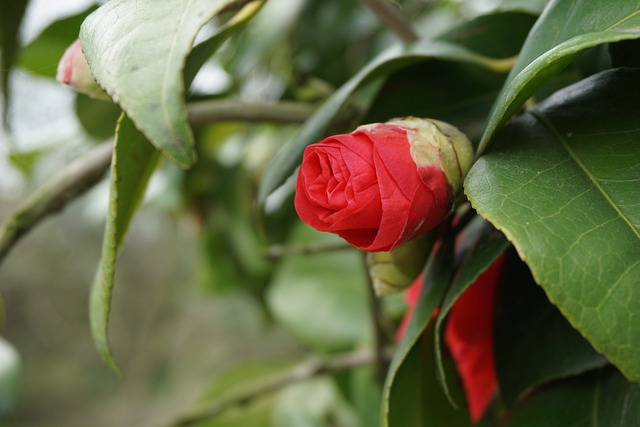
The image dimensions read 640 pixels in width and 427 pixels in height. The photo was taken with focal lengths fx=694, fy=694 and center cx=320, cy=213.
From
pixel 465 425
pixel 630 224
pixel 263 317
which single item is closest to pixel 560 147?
pixel 630 224

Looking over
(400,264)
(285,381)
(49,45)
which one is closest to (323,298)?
(285,381)

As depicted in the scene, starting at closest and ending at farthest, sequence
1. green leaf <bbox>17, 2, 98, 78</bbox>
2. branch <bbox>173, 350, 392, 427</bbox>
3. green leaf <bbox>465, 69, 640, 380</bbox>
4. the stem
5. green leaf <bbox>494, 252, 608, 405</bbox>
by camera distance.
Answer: green leaf <bbox>465, 69, 640, 380</bbox>, green leaf <bbox>494, 252, 608, 405</bbox>, the stem, green leaf <bbox>17, 2, 98, 78</bbox>, branch <bbox>173, 350, 392, 427</bbox>

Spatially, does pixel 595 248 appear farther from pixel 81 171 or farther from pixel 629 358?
pixel 81 171

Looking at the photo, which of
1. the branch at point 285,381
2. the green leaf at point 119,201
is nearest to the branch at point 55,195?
the green leaf at point 119,201

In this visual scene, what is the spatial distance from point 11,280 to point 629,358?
2589 mm

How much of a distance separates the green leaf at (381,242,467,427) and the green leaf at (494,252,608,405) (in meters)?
0.04

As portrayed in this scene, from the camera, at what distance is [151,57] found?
0.24 m

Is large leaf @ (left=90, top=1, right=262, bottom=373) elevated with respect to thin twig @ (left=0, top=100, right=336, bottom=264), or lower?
elevated

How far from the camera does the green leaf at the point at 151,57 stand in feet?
0.75

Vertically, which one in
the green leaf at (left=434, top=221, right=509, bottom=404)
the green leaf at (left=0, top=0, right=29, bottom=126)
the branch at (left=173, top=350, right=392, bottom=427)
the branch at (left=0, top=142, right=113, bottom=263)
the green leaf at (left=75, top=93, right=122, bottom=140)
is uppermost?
the green leaf at (left=434, top=221, right=509, bottom=404)

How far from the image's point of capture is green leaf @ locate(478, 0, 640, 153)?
0.23 meters

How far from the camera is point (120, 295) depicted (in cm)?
256

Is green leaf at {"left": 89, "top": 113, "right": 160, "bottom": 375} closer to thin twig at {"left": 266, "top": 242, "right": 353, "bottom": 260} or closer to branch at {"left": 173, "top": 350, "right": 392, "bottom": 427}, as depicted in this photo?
thin twig at {"left": 266, "top": 242, "right": 353, "bottom": 260}

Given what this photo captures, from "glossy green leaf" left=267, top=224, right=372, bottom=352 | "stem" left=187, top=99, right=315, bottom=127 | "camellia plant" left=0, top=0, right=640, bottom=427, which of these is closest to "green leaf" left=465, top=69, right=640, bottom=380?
"camellia plant" left=0, top=0, right=640, bottom=427
